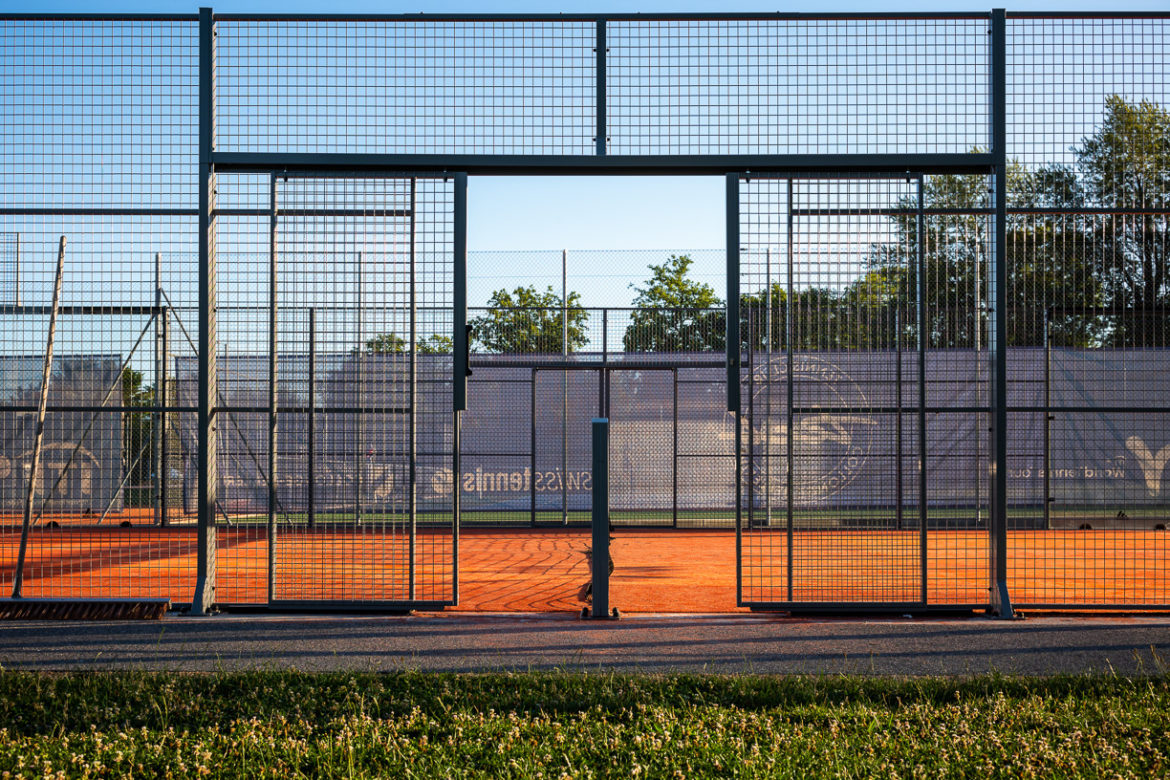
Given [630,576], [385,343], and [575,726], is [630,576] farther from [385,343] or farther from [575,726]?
[575,726]

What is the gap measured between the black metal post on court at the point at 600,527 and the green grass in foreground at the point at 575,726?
1.61m

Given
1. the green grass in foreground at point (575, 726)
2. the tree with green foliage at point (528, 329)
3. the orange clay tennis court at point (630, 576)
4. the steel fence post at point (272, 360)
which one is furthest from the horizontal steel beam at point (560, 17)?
the tree with green foliage at point (528, 329)

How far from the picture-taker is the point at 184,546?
1072 centimetres

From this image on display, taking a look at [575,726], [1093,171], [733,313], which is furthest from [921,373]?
[575,726]

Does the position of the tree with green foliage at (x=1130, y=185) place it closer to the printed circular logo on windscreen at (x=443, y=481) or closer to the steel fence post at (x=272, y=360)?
the steel fence post at (x=272, y=360)

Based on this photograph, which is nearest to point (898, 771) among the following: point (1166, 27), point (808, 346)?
point (808, 346)

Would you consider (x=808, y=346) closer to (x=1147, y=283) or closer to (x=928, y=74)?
(x=928, y=74)

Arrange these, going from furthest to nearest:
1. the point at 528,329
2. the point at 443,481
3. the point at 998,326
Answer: the point at 443,481 < the point at 528,329 < the point at 998,326

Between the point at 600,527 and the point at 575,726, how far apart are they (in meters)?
2.43

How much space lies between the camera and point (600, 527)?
5.97m

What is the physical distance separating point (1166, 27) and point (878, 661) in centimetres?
510

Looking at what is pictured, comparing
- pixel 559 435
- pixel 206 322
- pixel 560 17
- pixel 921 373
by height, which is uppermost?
pixel 560 17

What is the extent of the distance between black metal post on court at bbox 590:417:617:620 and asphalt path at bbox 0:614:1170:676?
19 cm

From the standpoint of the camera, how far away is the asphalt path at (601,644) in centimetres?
464
